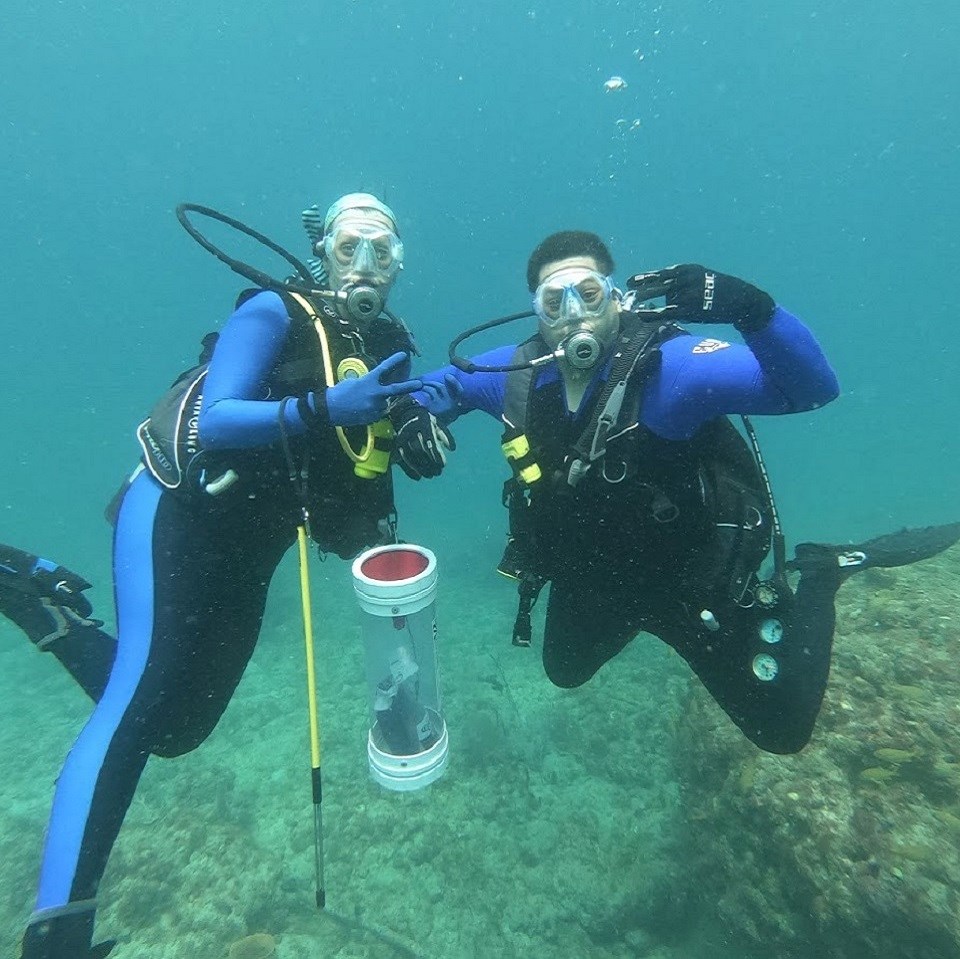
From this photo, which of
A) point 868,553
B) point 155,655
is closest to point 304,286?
point 155,655

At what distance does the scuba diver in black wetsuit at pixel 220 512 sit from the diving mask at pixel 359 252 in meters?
0.01

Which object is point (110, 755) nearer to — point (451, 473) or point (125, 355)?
point (451, 473)

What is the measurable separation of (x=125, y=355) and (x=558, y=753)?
15901 cm

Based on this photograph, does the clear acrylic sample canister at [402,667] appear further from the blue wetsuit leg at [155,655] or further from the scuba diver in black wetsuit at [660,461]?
the blue wetsuit leg at [155,655]

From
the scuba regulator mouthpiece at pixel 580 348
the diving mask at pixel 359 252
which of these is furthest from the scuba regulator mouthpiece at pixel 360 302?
the scuba regulator mouthpiece at pixel 580 348

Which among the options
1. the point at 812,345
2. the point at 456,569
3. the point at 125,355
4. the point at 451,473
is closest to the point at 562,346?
the point at 812,345

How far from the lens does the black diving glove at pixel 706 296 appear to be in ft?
8.70

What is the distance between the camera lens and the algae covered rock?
357cm

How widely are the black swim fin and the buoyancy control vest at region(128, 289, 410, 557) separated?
3.14m

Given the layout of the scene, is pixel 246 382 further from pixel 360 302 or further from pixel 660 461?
pixel 660 461

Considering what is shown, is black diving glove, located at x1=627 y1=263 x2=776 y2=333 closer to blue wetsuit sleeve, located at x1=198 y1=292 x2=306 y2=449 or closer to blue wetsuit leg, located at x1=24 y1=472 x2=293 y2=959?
blue wetsuit sleeve, located at x1=198 y1=292 x2=306 y2=449

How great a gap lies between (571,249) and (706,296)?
1.18m

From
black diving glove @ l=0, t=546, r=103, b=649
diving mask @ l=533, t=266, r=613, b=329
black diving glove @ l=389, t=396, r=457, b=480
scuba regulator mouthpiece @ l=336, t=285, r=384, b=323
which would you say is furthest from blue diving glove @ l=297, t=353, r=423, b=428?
black diving glove @ l=0, t=546, r=103, b=649

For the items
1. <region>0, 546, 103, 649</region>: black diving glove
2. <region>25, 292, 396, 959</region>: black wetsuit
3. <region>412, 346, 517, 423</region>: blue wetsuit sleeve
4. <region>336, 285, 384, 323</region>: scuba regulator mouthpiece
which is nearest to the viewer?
<region>25, 292, 396, 959</region>: black wetsuit
